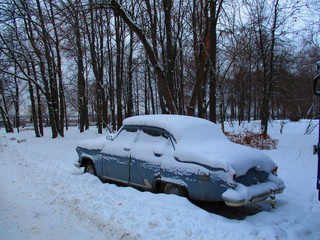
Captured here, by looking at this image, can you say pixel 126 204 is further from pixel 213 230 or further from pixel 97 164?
pixel 97 164

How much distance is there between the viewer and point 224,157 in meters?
4.54

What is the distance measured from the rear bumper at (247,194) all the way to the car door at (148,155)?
60.7 inches

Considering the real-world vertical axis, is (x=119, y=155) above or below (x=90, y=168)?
above

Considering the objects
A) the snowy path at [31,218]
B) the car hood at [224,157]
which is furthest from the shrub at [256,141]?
the snowy path at [31,218]

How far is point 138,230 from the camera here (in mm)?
3912

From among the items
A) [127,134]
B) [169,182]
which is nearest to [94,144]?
[127,134]

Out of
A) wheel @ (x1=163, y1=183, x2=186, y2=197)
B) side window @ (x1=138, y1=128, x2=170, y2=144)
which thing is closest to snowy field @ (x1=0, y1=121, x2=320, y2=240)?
wheel @ (x1=163, y1=183, x2=186, y2=197)

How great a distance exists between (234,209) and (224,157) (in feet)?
4.27

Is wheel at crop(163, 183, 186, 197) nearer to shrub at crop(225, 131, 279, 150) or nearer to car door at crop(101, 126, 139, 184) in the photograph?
car door at crop(101, 126, 139, 184)

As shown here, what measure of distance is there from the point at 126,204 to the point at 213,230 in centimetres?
176

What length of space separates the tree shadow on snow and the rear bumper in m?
0.47

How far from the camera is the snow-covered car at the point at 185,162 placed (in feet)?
14.5

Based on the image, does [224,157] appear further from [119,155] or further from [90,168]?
[90,168]

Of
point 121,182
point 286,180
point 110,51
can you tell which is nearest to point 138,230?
point 121,182
